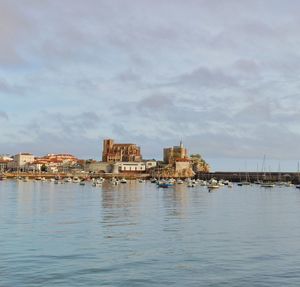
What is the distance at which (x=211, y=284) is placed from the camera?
20.5 meters

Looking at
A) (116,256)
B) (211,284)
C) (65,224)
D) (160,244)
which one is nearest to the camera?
(211,284)

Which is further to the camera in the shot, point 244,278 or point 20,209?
point 20,209

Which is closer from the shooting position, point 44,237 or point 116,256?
point 116,256

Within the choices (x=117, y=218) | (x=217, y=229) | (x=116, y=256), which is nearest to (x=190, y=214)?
(x=117, y=218)

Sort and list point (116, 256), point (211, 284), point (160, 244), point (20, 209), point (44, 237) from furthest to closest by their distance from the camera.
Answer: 1. point (20, 209)
2. point (44, 237)
3. point (160, 244)
4. point (116, 256)
5. point (211, 284)

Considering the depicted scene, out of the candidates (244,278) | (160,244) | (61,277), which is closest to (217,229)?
(160,244)

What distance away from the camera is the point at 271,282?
2098 centimetres

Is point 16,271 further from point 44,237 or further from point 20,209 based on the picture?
point 20,209

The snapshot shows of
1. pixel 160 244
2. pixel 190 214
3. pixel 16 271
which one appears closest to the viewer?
pixel 16 271

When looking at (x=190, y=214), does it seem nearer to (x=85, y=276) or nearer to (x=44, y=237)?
(x=44, y=237)

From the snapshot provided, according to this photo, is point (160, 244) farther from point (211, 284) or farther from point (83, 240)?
point (211, 284)

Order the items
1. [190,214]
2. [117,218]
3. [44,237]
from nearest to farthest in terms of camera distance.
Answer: [44,237] → [117,218] → [190,214]

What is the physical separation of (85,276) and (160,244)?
350 inches

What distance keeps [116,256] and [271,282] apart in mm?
8329
